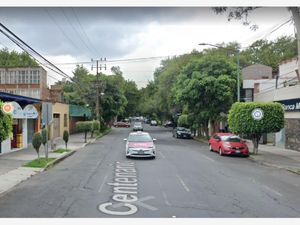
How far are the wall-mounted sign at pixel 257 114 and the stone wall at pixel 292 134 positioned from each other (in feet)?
17.8

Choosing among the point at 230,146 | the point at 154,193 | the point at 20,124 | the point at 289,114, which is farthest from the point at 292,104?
the point at 20,124

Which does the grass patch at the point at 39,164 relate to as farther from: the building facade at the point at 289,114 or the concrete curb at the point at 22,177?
the building facade at the point at 289,114

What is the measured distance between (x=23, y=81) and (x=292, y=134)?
33965 millimetres

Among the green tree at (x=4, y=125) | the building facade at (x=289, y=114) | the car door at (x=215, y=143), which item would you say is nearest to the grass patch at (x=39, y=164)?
the green tree at (x=4, y=125)

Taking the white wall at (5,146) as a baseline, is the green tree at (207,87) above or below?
above

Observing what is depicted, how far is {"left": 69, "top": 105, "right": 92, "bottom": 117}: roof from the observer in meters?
50.0

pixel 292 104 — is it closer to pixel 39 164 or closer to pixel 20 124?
pixel 39 164

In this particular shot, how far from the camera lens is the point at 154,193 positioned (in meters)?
11.3

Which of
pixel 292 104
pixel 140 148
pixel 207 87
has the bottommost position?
pixel 140 148

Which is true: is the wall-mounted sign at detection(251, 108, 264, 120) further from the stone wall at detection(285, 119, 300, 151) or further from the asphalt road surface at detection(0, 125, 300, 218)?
the asphalt road surface at detection(0, 125, 300, 218)

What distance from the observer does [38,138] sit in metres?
19.3

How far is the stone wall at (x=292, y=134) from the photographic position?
91.0ft
